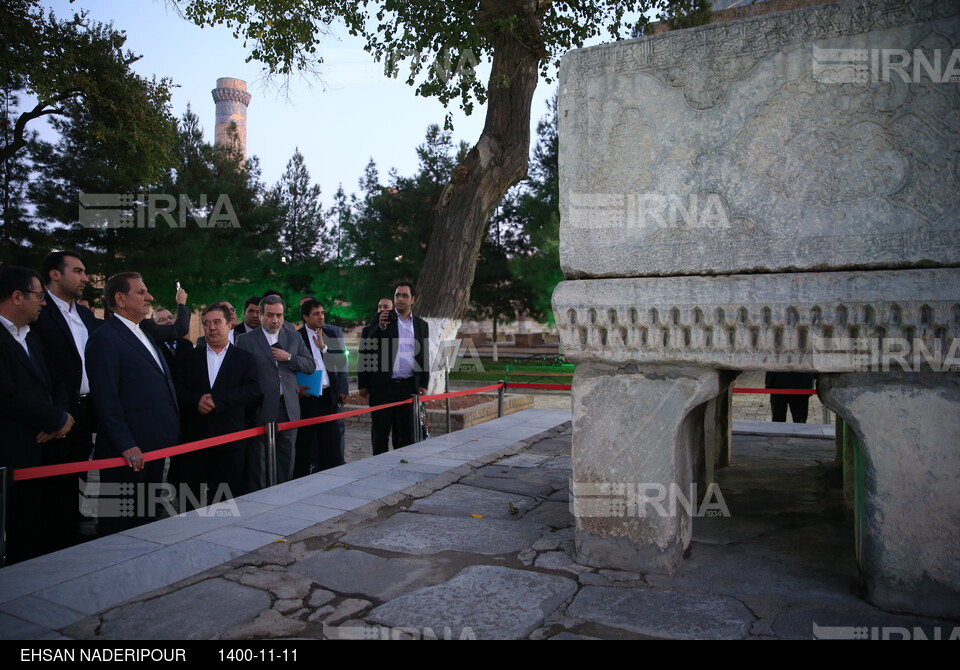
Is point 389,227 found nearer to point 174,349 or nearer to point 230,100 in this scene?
point 174,349

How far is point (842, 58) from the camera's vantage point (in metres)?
2.78

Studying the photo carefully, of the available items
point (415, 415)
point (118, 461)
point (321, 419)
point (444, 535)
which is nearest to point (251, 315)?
point (321, 419)

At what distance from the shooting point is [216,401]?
4.67 meters

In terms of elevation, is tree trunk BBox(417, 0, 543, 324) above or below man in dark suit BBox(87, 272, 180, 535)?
above

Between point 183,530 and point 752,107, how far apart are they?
3710 mm

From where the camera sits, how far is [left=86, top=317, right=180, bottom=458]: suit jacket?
12.6 ft

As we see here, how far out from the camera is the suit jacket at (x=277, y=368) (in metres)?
5.22

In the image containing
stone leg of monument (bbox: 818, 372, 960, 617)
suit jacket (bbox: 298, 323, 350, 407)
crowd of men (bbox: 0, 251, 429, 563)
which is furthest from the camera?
suit jacket (bbox: 298, 323, 350, 407)

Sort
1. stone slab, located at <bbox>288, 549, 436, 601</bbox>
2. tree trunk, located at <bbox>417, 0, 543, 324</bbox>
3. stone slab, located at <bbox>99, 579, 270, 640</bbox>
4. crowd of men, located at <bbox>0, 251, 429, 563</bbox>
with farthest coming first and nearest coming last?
1. tree trunk, located at <bbox>417, 0, 543, 324</bbox>
2. crowd of men, located at <bbox>0, 251, 429, 563</bbox>
3. stone slab, located at <bbox>288, 549, 436, 601</bbox>
4. stone slab, located at <bbox>99, 579, 270, 640</bbox>

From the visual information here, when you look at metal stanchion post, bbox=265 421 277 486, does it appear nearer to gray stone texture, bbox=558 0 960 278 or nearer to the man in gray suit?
the man in gray suit

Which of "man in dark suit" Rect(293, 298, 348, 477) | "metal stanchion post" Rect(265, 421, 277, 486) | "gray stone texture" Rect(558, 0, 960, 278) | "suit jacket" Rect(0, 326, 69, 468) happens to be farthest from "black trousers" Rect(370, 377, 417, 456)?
"gray stone texture" Rect(558, 0, 960, 278)

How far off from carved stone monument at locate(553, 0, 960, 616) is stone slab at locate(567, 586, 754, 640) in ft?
1.03

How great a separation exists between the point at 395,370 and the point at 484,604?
4133 millimetres

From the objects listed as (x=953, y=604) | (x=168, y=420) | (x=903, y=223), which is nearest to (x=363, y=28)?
(x=168, y=420)
